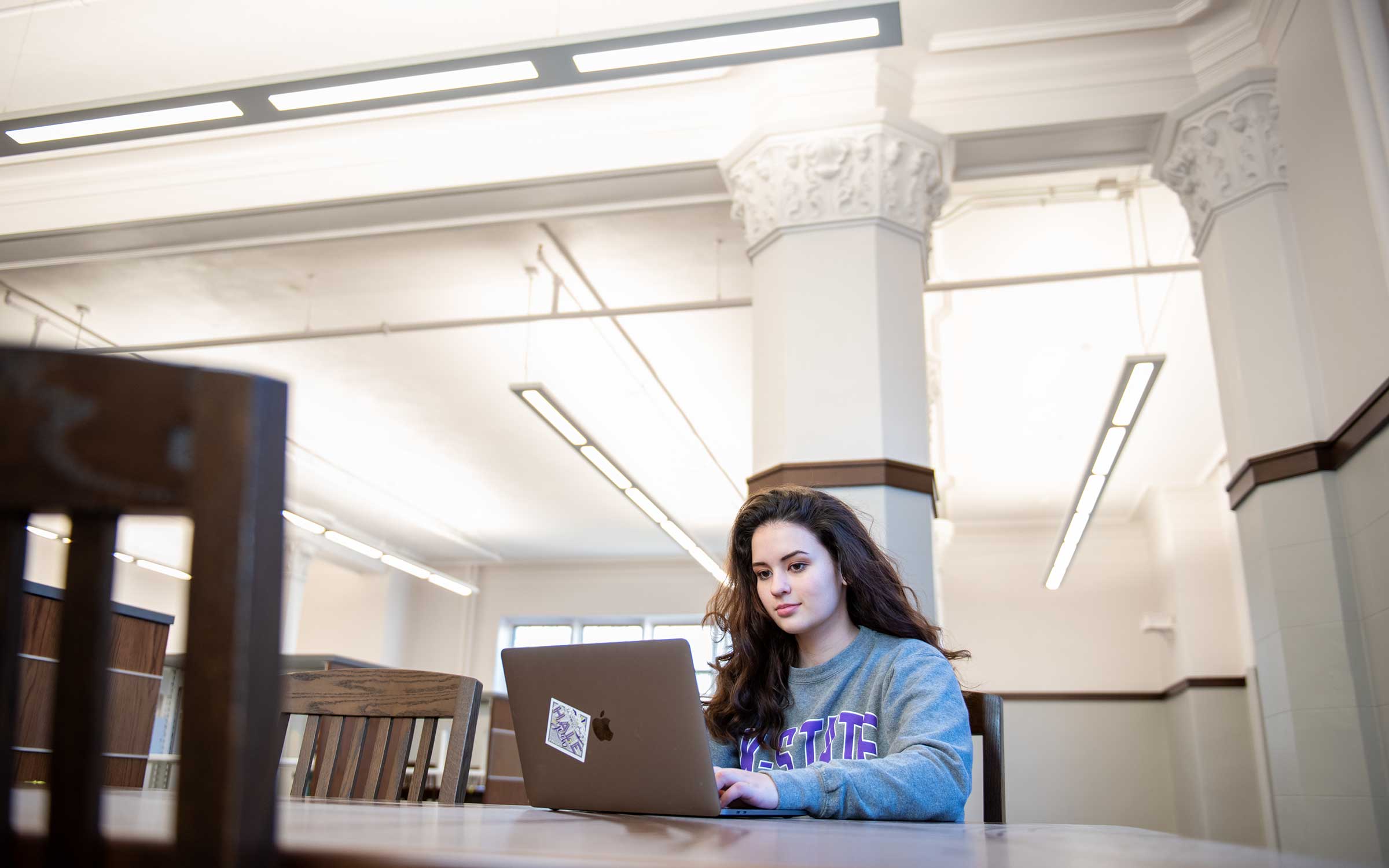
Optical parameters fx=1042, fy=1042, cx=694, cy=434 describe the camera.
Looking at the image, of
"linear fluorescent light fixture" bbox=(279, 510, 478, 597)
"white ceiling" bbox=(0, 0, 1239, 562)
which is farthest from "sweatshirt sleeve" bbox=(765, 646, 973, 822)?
"linear fluorescent light fixture" bbox=(279, 510, 478, 597)

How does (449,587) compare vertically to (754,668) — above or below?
above

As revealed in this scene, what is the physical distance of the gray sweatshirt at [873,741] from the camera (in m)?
1.46

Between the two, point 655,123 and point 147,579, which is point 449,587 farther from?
point 655,123

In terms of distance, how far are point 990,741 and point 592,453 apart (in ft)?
16.8

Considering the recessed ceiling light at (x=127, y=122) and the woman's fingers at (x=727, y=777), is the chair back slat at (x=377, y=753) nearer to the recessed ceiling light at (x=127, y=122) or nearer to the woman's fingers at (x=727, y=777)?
the woman's fingers at (x=727, y=777)

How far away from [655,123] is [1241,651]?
7.70 metres

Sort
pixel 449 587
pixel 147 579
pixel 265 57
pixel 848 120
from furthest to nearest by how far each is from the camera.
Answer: pixel 449 587 → pixel 147 579 → pixel 265 57 → pixel 848 120

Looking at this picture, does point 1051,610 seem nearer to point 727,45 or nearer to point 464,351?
point 464,351

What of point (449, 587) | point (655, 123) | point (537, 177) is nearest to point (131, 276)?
point (537, 177)

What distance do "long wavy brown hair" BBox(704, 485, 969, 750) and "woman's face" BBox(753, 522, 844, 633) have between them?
0.10ft

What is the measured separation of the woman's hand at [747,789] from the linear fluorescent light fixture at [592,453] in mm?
2592

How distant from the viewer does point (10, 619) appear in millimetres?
498

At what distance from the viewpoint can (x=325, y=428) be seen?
29.1ft

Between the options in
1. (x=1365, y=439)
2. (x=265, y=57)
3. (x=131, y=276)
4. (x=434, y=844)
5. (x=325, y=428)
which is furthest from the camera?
(x=325, y=428)
